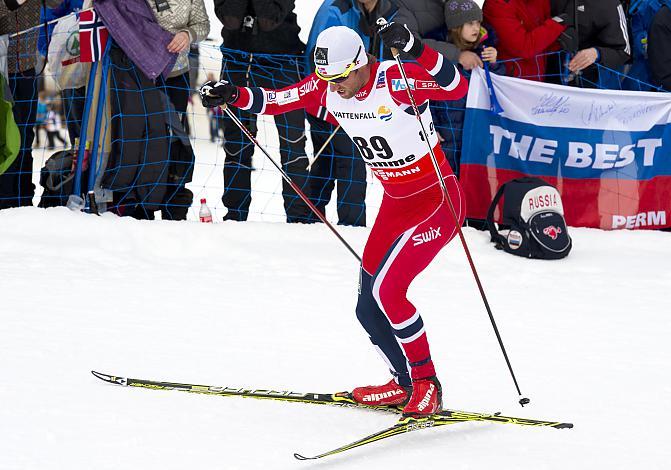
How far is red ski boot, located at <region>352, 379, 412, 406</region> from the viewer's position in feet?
14.5

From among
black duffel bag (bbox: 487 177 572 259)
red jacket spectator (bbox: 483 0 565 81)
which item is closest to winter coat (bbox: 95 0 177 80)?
red jacket spectator (bbox: 483 0 565 81)

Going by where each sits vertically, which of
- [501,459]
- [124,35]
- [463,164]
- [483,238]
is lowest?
[501,459]

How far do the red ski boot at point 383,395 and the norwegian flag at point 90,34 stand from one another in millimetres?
3548

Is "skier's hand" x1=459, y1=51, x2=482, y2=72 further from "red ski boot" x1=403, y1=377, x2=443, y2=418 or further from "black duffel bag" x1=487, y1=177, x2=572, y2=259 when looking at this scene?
"red ski boot" x1=403, y1=377, x2=443, y2=418

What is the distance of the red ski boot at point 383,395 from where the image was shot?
4.42 m

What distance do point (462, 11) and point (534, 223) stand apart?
1627 millimetres

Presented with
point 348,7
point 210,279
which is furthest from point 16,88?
point 348,7

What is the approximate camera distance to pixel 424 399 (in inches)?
164

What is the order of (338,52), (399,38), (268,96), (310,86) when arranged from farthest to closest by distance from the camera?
(268,96) → (310,86) → (338,52) → (399,38)

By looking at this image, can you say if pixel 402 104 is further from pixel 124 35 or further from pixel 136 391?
pixel 124 35

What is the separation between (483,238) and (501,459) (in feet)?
11.2

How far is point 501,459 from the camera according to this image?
392cm
